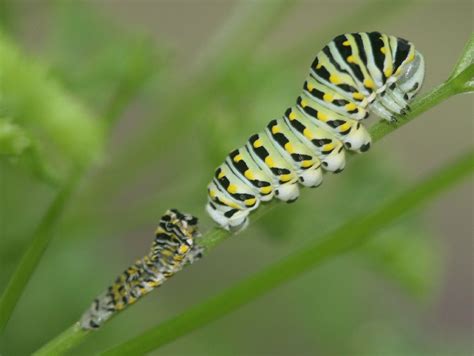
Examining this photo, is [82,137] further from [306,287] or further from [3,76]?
[306,287]

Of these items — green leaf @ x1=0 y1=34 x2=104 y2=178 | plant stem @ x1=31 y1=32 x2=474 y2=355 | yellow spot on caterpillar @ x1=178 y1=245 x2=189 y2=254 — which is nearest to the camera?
plant stem @ x1=31 y1=32 x2=474 y2=355

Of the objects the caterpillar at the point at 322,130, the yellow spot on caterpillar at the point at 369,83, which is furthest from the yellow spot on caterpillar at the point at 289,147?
the yellow spot on caterpillar at the point at 369,83

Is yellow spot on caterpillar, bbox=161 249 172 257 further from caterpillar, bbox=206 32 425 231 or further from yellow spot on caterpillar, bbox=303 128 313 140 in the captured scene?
yellow spot on caterpillar, bbox=303 128 313 140

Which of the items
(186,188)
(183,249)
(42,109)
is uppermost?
(186,188)

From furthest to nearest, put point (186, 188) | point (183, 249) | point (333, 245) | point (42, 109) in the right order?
1. point (186, 188)
2. point (183, 249)
3. point (42, 109)
4. point (333, 245)

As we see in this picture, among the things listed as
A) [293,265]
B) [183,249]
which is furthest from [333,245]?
[183,249]

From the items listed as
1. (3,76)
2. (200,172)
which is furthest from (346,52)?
(200,172)

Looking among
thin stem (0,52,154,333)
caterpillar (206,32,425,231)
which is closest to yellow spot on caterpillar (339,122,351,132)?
caterpillar (206,32,425,231)

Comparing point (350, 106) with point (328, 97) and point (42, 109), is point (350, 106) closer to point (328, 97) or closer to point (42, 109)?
point (328, 97)

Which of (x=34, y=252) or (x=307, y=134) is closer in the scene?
(x=34, y=252)
